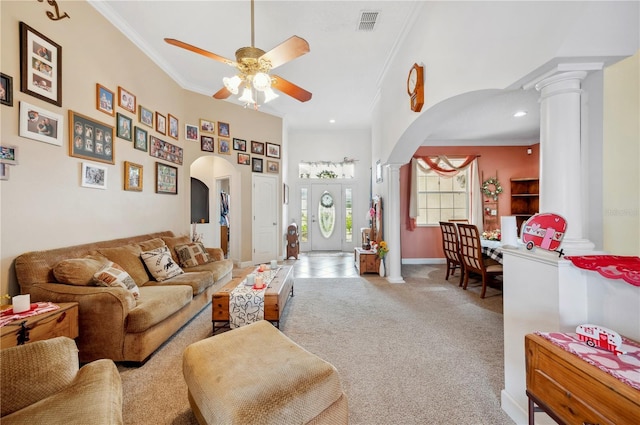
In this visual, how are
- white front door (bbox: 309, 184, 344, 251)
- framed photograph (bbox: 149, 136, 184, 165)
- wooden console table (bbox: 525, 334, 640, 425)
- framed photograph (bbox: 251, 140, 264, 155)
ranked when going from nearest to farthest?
wooden console table (bbox: 525, 334, 640, 425) < framed photograph (bbox: 149, 136, 184, 165) < framed photograph (bbox: 251, 140, 264, 155) < white front door (bbox: 309, 184, 344, 251)

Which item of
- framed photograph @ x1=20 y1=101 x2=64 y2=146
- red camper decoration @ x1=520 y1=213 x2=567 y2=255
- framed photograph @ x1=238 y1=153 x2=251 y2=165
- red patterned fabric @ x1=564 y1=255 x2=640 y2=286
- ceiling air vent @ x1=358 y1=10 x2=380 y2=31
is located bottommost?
red patterned fabric @ x1=564 y1=255 x2=640 y2=286

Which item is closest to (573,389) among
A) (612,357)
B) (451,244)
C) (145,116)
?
(612,357)

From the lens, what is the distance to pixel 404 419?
1524 millimetres

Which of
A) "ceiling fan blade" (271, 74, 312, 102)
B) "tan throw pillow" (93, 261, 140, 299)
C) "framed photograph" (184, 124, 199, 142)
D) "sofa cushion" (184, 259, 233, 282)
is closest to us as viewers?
"tan throw pillow" (93, 261, 140, 299)

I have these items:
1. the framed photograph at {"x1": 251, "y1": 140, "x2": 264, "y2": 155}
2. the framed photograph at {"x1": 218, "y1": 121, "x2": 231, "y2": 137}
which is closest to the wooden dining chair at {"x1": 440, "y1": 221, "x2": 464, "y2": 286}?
the framed photograph at {"x1": 251, "y1": 140, "x2": 264, "y2": 155}

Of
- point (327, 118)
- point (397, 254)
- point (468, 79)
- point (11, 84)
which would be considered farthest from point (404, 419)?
point (327, 118)

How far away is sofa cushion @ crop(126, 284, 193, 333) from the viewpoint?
2014 millimetres

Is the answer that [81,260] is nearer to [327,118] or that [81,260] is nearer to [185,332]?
[185,332]

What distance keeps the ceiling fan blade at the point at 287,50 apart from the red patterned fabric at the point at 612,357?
2376mm

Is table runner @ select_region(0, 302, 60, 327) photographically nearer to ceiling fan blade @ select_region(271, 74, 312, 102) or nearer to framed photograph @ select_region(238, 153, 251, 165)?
ceiling fan blade @ select_region(271, 74, 312, 102)

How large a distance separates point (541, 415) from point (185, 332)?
2813mm

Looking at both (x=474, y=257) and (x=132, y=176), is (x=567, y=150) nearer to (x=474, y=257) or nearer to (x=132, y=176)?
(x=474, y=257)

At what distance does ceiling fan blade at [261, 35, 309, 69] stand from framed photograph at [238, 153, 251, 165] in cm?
319

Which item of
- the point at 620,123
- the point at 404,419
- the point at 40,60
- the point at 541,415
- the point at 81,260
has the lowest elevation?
the point at 404,419
